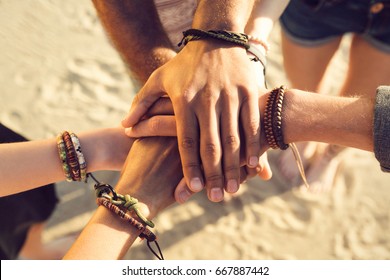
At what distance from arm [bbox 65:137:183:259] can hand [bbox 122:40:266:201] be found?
8cm

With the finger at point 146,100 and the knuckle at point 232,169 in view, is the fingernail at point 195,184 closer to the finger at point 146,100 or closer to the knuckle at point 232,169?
the knuckle at point 232,169

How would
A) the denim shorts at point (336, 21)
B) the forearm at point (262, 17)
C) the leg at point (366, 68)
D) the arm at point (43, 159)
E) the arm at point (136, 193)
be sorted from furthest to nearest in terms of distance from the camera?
1. the leg at point (366, 68)
2. the denim shorts at point (336, 21)
3. the forearm at point (262, 17)
4. the arm at point (43, 159)
5. the arm at point (136, 193)

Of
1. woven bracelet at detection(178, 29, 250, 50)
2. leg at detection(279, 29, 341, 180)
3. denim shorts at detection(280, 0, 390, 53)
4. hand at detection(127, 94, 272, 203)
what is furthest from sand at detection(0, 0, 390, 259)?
woven bracelet at detection(178, 29, 250, 50)

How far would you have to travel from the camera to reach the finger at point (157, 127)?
1.35m

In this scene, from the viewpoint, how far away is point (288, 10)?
197cm

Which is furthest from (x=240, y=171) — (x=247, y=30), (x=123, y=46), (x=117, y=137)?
(x=123, y=46)

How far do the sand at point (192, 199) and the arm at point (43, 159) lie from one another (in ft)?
2.75

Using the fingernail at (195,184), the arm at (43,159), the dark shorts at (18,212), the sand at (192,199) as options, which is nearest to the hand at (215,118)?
the fingernail at (195,184)

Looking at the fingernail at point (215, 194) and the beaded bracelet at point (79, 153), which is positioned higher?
the beaded bracelet at point (79, 153)

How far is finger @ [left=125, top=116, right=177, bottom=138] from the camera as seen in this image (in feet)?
4.43

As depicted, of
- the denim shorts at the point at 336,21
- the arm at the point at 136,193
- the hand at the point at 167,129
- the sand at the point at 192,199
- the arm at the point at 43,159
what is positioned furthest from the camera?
the sand at the point at 192,199

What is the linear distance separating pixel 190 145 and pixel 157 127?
0.47 ft
